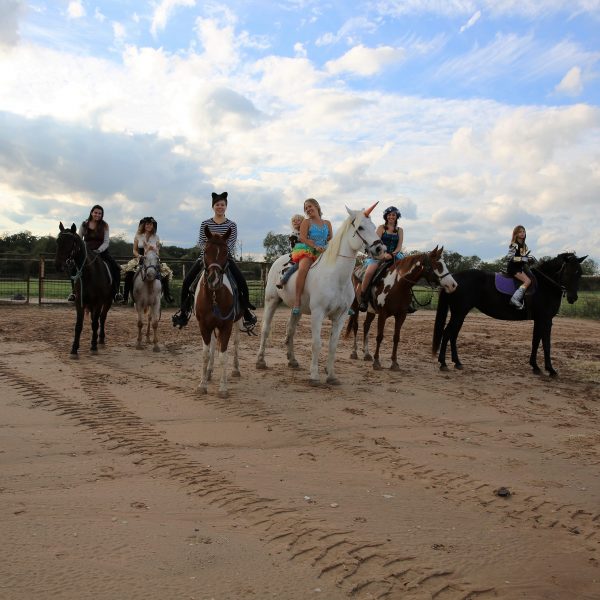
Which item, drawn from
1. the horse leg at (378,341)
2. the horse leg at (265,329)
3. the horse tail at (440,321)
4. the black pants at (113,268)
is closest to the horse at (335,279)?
the horse leg at (265,329)

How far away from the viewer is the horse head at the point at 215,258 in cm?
702

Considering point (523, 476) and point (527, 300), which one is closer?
point (523, 476)

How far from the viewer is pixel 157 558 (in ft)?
10.2

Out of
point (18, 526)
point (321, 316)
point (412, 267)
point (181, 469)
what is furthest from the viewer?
point (412, 267)

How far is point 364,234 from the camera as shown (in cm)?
802

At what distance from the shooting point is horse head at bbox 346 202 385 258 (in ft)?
25.8

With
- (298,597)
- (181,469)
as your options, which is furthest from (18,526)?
(298,597)

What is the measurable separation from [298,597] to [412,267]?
761 cm

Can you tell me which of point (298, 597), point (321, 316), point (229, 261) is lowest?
point (298, 597)

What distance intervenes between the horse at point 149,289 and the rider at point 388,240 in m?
4.23

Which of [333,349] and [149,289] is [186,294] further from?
[149,289]

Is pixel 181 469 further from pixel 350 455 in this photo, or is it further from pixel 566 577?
pixel 566 577

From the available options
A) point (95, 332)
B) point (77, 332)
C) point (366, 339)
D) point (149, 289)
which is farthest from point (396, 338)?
point (77, 332)

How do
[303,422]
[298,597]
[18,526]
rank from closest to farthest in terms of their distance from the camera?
[298,597] → [18,526] → [303,422]
